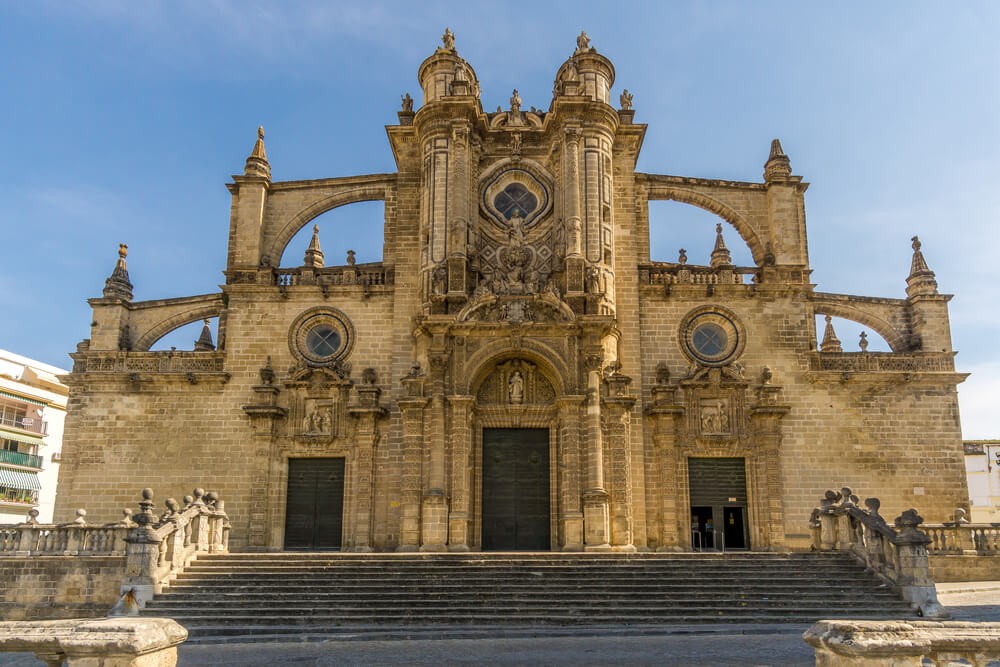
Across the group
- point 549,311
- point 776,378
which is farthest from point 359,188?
point 776,378

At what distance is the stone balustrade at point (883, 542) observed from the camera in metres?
15.7

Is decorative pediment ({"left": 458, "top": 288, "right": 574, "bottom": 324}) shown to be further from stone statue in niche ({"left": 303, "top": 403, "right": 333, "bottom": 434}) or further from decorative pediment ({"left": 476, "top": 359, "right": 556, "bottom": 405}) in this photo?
stone statue in niche ({"left": 303, "top": 403, "right": 333, "bottom": 434})

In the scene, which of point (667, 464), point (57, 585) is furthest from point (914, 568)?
point (57, 585)

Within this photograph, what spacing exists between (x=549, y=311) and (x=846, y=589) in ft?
33.4

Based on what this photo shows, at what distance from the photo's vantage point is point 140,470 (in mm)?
24047

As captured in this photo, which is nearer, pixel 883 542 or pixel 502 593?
pixel 502 593

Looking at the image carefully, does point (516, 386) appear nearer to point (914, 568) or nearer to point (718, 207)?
point (718, 207)

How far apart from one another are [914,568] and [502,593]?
7.85m

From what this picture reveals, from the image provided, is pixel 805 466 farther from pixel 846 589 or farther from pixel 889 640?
pixel 889 640

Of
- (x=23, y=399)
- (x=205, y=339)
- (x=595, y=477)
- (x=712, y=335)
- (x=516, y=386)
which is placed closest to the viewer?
(x=595, y=477)

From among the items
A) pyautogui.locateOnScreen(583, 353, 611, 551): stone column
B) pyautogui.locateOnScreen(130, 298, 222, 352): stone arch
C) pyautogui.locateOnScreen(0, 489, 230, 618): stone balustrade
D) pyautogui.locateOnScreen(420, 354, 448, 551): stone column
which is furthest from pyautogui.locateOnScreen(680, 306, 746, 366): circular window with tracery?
pyautogui.locateOnScreen(130, 298, 222, 352): stone arch

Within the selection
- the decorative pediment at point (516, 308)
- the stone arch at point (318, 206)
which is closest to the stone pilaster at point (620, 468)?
the decorative pediment at point (516, 308)

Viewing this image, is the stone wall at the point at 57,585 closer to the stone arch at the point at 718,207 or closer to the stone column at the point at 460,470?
the stone column at the point at 460,470

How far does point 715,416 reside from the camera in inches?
940
